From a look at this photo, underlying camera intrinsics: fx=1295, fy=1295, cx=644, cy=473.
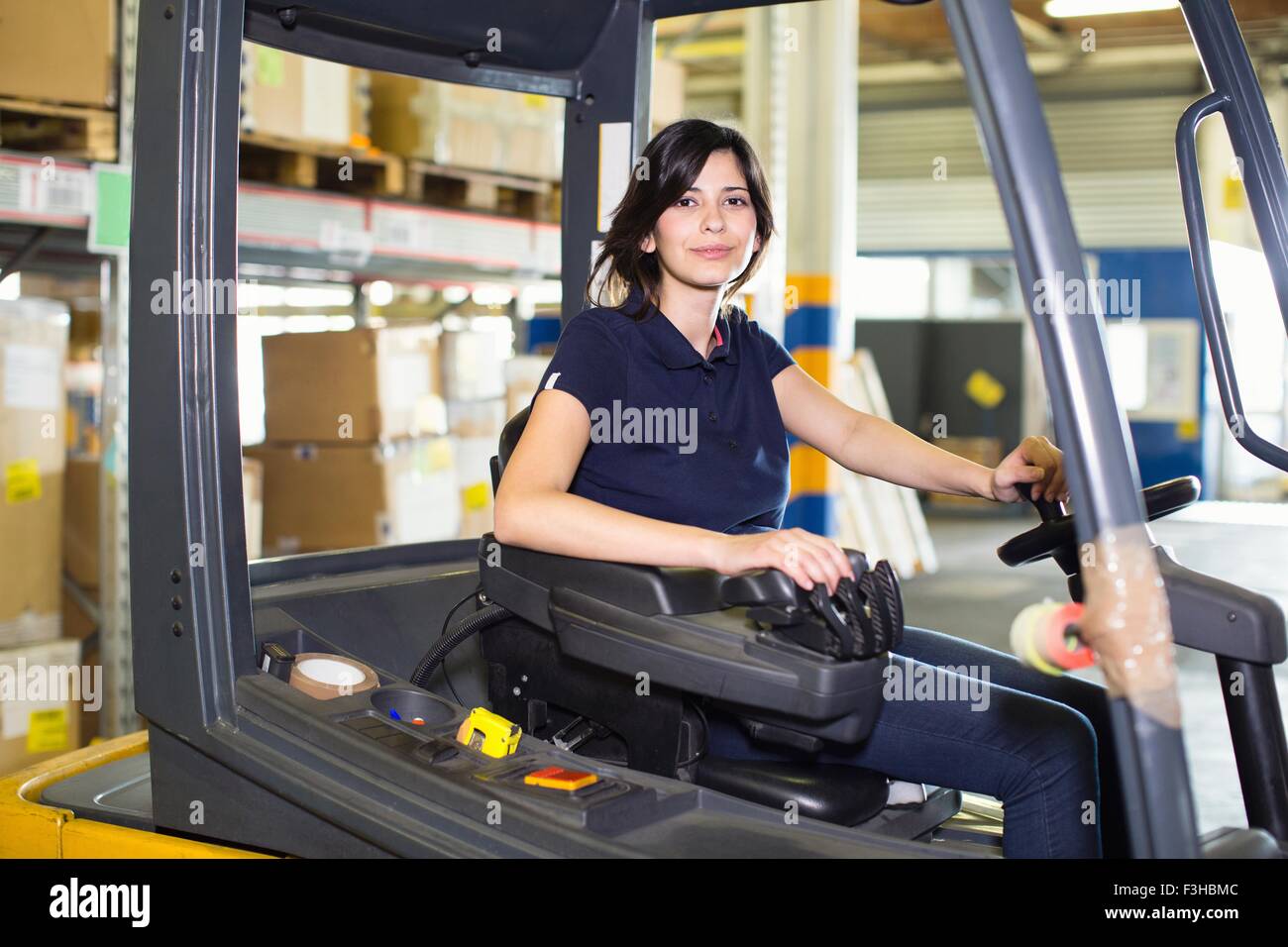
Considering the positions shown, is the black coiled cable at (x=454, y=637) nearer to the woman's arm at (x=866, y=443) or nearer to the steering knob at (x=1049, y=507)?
the woman's arm at (x=866, y=443)

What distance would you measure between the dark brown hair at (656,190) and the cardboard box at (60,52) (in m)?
2.41

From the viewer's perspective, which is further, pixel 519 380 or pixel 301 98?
pixel 519 380

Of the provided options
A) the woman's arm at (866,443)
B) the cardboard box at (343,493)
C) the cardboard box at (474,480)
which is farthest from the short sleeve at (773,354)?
the cardboard box at (474,480)

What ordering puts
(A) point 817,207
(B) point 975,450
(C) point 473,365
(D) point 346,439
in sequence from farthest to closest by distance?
(B) point 975,450 < (A) point 817,207 < (C) point 473,365 < (D) point 346,439

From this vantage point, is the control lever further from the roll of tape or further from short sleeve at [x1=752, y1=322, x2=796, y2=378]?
short sleeve at [x1=752, y1=322, x2=796, y2=378]

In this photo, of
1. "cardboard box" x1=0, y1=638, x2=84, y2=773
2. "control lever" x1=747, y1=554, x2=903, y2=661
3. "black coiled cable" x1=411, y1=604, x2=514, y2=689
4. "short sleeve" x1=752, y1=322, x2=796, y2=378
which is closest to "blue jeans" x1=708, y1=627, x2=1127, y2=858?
"control lever" x1=747, y1=554, x2=903, y2=661

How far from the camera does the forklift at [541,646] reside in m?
1.40

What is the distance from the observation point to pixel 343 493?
4.75m

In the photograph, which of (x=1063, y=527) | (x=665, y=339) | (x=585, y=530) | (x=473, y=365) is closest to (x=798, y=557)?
(x=585, y=530)

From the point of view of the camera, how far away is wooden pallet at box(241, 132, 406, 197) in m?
4.66

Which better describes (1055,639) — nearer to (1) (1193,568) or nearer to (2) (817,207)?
(1) (1193,568)

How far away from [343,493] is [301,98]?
1444 mm

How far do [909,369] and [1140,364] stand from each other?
2571mm
